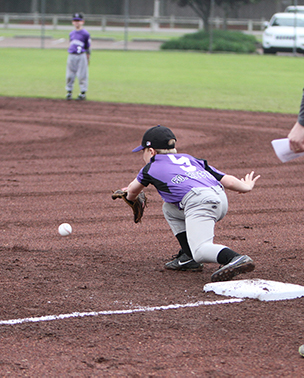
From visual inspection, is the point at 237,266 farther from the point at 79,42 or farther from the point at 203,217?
the point at 79,42

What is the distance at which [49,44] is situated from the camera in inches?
1363

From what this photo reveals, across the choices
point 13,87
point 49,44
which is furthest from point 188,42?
point 13,87

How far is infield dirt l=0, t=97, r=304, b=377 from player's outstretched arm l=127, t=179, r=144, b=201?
0.66 meters

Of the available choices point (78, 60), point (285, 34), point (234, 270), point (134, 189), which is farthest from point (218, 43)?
point (234, 270)

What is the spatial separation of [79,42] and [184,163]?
1168 centimetres

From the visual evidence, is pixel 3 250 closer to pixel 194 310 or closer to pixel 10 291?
pixel 10 291

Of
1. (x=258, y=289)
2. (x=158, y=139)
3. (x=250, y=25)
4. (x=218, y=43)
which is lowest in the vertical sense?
(x=258, y=289)

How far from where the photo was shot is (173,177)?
4.68m

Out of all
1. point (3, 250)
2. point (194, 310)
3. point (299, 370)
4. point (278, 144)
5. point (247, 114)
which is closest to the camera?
point (299, 370)

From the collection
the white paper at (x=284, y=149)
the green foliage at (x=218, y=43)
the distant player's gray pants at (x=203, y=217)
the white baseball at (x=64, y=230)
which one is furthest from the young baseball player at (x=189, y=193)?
the green foliage at (x=218, y=43)

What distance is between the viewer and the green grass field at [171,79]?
15.9m

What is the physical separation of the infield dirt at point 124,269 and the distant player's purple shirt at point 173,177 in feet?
2.58

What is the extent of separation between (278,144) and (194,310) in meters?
1.39

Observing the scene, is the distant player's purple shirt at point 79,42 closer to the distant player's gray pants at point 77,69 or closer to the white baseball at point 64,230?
the distant player's gray pants at point 77,69
